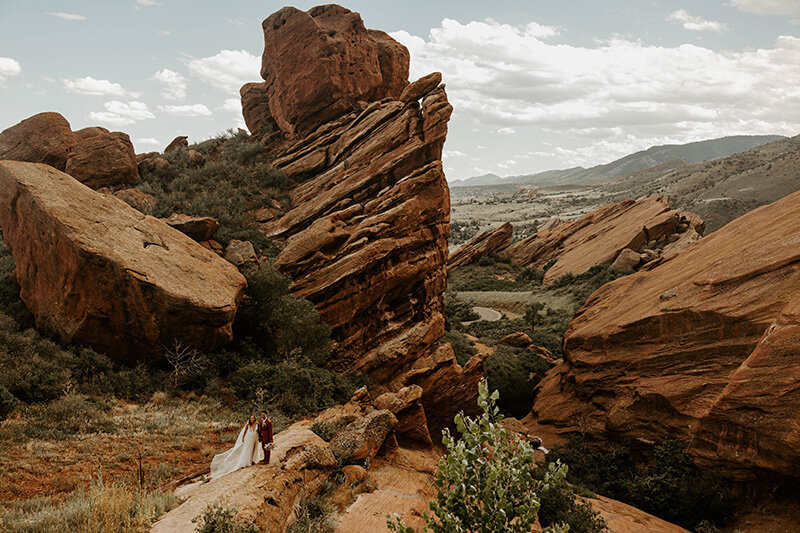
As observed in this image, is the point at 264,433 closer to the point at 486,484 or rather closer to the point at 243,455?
the point at 243,455

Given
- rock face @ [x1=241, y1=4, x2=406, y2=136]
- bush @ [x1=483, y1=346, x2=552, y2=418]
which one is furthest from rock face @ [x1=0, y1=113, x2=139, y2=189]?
bush @ [x1=483, y1=346, x2=552, y2=418]

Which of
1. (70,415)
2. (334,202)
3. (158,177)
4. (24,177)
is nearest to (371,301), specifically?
(334,202)

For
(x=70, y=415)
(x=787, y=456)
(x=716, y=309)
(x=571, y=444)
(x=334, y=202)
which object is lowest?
(x=571, y=444)

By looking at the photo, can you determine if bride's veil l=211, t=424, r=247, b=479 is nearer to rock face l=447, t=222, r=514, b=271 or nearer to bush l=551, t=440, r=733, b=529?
bush l=551, t=440, r=733, b=529

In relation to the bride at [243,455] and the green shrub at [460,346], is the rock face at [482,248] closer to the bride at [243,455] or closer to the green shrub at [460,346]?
the green shrub at [460,346]

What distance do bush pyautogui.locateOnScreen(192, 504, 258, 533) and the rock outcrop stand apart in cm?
1346

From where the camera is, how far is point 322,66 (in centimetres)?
3080

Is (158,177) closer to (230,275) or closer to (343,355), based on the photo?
(230,275)

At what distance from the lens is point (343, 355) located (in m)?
19.8

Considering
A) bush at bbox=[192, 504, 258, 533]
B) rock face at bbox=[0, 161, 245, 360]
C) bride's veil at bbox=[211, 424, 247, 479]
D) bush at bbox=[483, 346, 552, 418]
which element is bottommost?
bush at bbox=[483, 346, 552, 418]

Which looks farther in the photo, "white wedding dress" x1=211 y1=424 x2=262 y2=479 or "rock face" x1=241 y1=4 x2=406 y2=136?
"rock face" x1=241 y1=4 x2=406 y2=136

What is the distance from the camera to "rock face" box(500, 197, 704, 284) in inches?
→ 1646

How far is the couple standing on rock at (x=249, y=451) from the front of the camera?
8.12m

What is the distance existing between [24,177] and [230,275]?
749 centimetres
